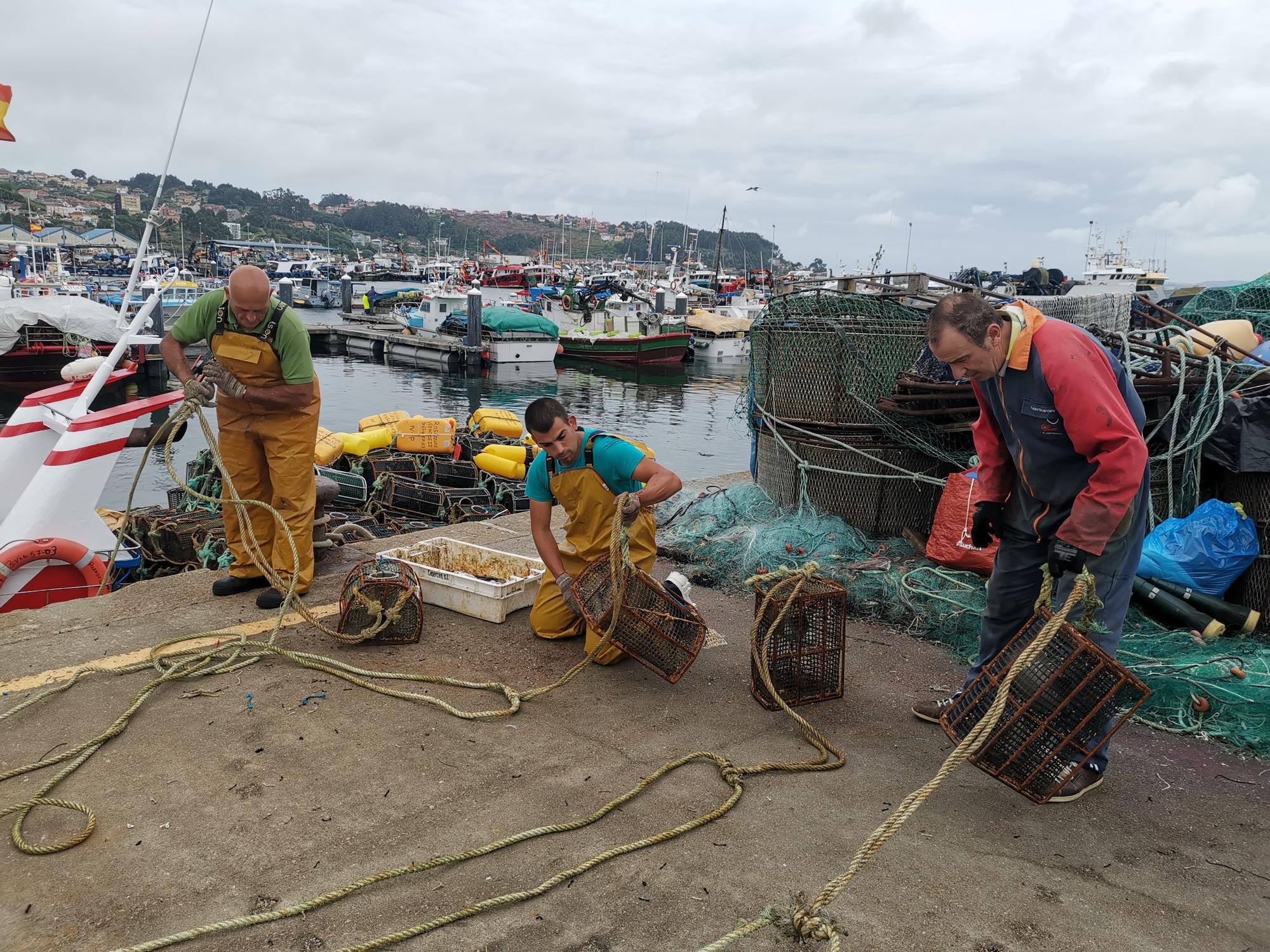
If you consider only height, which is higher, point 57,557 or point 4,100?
point 4,100

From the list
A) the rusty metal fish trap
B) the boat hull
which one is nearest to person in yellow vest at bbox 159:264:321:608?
the rusty metal fish trap

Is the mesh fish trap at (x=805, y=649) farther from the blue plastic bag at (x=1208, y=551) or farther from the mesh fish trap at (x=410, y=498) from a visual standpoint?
the mesh fish trap at (x=410, y=498)

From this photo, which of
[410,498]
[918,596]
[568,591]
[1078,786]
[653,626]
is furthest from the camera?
[410,498]

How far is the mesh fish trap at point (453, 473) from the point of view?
377 inches

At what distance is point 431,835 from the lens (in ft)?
8.89

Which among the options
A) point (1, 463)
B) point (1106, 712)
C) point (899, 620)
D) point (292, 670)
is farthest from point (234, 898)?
point (1, 463)

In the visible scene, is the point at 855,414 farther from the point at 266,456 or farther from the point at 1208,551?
the point at 266,456

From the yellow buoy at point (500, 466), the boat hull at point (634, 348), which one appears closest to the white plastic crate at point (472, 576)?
the yellow buoy at point (500, 466)

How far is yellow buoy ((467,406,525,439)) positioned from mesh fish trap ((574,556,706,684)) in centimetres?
753

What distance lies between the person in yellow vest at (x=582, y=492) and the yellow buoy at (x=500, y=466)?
5280 millimetres

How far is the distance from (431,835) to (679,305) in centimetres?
4471

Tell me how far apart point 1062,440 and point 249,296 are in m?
3.85

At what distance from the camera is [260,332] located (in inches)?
179

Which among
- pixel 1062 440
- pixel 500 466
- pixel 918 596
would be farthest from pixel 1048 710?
pixel 500 466
